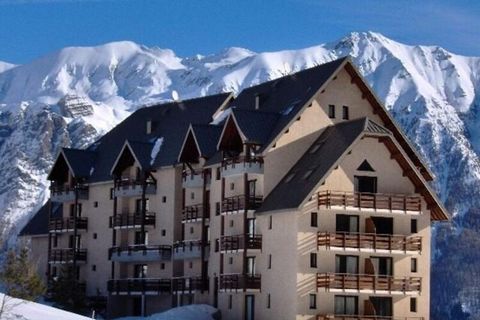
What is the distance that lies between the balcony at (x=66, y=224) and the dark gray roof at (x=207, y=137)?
23.7 m

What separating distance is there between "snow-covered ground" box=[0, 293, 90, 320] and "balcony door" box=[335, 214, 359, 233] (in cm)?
2572

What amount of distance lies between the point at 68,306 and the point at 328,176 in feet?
102

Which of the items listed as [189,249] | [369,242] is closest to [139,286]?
[189,249]

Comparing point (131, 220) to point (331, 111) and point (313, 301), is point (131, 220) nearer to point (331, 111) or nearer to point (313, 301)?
point (331, 111)

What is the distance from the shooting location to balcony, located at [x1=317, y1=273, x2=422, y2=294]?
91500mm

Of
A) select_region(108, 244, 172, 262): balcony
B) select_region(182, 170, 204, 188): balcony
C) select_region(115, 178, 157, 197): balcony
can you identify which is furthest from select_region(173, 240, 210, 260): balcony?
select_region(115, 178, 157, 197): balcony

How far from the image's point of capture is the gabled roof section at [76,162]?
413 ft

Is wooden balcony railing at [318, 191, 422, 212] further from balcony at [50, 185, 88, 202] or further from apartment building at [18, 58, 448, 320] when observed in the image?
balcony at [50, 185, 88, 202]

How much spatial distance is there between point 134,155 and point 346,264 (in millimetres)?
29318

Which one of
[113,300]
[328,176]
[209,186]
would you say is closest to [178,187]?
[209,186]

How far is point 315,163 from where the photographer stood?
314ft

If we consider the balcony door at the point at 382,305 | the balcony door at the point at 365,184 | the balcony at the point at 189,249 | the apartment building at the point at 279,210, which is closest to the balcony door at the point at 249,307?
the apartment building at the point at 279,210

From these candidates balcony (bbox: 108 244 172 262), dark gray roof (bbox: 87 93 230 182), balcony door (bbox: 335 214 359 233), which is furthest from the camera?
dark gray roof (bbox: 87 93 230 182)

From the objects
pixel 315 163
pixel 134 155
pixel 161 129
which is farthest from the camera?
pixel 161 129
